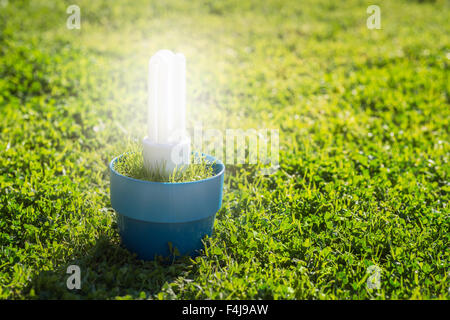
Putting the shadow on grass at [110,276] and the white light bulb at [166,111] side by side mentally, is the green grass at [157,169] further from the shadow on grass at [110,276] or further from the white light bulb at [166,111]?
the shadow on grass at [110,276]

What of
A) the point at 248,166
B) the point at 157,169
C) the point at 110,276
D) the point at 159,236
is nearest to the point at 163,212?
the point at 159,236

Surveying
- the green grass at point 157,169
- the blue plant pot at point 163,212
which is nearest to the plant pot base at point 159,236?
the blue plant pot at point 163,212

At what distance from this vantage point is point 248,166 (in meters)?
3.85

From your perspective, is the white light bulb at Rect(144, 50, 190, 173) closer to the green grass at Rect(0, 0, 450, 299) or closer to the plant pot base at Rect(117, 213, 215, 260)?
the plant pot base at Rect(117, 213, 215, 260)

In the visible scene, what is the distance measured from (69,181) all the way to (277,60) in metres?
4.37

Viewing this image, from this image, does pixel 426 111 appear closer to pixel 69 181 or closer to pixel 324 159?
pixel 324 159

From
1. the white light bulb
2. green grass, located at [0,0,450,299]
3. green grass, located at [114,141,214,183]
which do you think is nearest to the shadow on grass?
green grass, located at [0,0,450,299]

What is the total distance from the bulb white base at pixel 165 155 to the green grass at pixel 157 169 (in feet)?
0.04

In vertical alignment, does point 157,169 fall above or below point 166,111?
below

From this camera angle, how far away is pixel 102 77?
5855mm

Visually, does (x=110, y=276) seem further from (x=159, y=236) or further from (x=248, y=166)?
(x=248, y=166)

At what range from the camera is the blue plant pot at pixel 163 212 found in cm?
244

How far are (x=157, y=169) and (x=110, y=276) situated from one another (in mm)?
631

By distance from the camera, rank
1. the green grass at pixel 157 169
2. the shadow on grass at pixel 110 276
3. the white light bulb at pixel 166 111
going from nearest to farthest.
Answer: the shadow on grass at pixel 110 276
the white light bulb at pixel 166 111
the green grass at pixel 157 169
